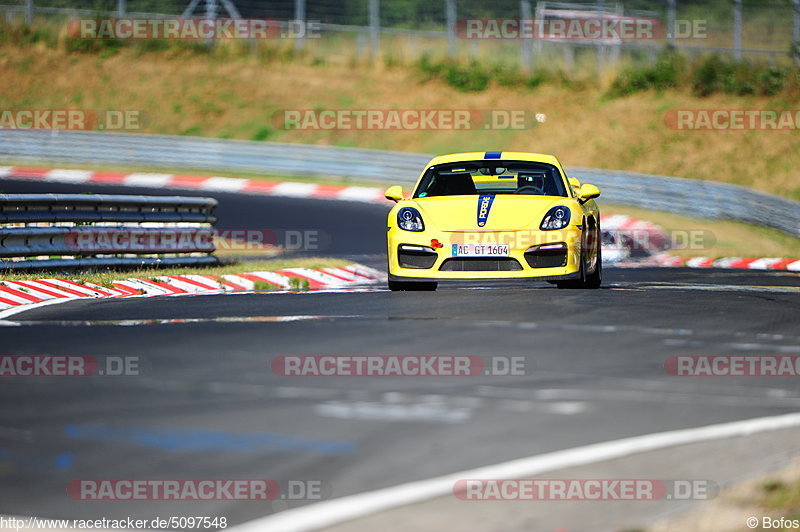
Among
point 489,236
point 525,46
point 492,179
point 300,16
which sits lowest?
point 489,236

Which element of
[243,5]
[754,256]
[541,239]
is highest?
[243,5]

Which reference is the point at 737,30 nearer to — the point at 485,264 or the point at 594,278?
the point at 594,278

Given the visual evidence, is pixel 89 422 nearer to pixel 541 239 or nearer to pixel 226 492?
pixel 226 492

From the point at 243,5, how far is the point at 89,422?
34.5m

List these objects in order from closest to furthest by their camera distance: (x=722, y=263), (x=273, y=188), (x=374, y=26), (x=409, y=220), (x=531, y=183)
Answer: (x=409, y=220) → (x=531, y=183) → (x=722, y=263) → (x=273, y=188) → (x=374, y=26)

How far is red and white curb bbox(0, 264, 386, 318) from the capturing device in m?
12.4

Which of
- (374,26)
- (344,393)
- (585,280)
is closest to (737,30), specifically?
(374,26)

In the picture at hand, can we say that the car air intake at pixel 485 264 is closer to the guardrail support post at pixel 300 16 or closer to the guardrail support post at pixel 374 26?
the guardrail support post at pixel 374 26

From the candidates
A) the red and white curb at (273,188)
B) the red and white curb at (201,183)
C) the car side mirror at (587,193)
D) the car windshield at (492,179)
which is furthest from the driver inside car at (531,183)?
the red and white curb at (201,183)

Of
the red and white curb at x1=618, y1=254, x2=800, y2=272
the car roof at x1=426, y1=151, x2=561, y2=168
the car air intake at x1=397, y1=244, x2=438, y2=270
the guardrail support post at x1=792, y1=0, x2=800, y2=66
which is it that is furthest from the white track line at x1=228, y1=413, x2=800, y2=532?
the guardrail support post at x1=792, y1=0, x2=800, y2=66

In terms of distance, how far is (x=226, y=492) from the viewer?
4645 mm

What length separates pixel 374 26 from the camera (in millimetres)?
37969

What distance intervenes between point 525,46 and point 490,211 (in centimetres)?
2677

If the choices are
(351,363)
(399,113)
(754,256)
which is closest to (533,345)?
(351,363)
